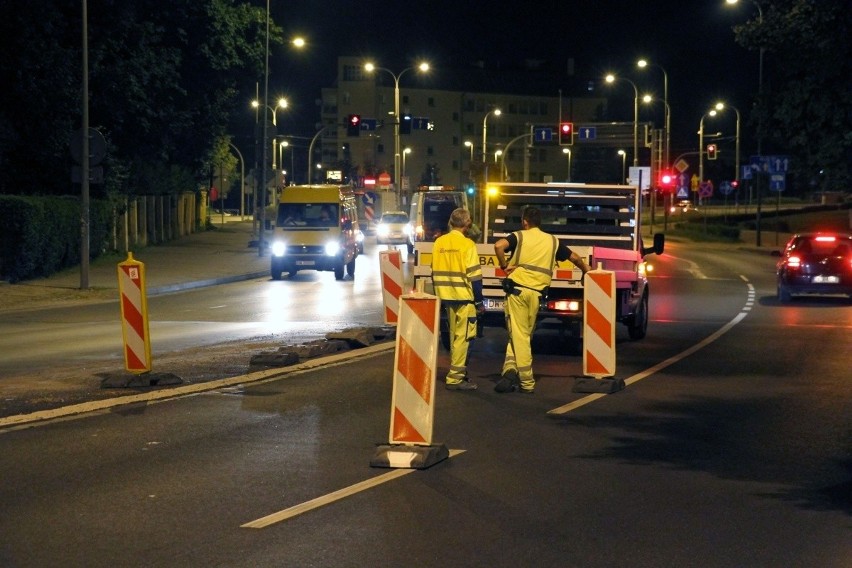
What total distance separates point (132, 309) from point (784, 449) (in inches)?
256

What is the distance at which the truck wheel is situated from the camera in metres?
19.0

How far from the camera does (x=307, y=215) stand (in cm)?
3659

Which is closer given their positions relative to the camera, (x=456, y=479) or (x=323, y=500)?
(x=323, y=500)

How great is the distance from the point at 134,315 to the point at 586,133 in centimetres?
5636

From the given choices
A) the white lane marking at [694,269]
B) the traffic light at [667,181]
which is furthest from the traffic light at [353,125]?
the traffic light at [667,181]

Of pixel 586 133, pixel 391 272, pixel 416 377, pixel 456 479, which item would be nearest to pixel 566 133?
pixel 586 133

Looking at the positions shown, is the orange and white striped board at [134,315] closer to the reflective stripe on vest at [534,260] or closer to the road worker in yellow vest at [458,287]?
the road worker in yellow vest at [458,287]

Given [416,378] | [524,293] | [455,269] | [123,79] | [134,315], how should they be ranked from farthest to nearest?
[123,79] < [455,269] < [134,315] < [524,293] < [416,378]

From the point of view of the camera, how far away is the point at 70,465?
30.5 feet

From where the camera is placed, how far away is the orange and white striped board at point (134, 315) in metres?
13.3

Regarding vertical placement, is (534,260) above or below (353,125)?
below

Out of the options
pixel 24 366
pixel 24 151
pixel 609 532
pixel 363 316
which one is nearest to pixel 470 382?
pixel 24 366

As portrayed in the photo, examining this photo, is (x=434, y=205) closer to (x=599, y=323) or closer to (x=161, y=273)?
(x=161, y=273)

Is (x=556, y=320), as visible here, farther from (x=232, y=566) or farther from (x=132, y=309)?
(x=232, y=566)
